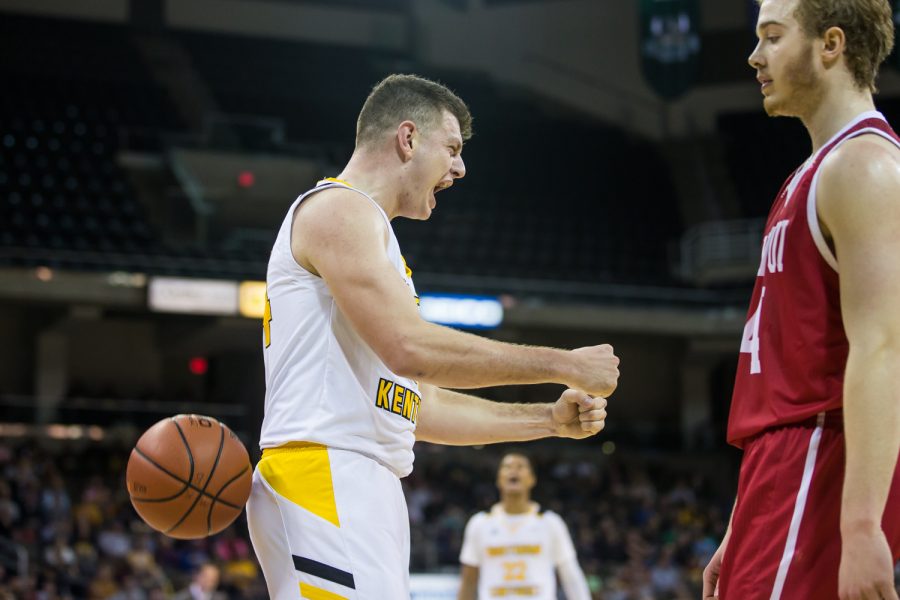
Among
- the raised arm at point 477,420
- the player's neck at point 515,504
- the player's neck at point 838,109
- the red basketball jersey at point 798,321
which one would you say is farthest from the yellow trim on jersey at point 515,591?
the player's neck at point 838,109

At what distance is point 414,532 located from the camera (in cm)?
1844

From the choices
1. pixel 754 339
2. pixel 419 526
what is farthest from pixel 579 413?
pixel 419 526

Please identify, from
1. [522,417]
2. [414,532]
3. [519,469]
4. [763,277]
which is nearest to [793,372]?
[763,277]

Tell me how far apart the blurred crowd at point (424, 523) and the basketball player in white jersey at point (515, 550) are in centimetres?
419

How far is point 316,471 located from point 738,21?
24925mm

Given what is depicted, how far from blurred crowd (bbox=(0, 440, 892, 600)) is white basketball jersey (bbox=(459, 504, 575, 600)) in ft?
13.8

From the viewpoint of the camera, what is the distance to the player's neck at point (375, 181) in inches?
141

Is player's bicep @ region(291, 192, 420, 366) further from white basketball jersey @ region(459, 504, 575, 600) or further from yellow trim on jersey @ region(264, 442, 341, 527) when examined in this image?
white basketball jersey @ region(459, 504, 575, 600)

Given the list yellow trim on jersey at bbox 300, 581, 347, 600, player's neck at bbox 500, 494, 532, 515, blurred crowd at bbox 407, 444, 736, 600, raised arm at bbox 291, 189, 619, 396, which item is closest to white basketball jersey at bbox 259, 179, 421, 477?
raised arm at bbox 291, 189, 619, 396

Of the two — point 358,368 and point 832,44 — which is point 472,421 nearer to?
point 358,368

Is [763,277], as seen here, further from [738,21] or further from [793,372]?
[738,21]

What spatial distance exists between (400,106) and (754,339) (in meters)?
1.35

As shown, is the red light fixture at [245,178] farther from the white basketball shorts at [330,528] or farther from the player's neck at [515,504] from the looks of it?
the white basketball shorts at [330,528]

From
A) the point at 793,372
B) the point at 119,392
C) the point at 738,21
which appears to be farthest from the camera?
the point at 738,21
